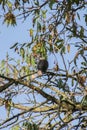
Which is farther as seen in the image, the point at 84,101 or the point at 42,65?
the point at 84,101

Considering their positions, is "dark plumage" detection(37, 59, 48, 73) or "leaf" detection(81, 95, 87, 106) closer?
"dark plumage" detection(37, 59, 48, 73)

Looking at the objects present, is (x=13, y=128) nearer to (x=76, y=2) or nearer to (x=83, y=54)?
(x=83, y=54)

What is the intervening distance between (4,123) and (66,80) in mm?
962

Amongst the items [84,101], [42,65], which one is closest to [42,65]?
[42,65]

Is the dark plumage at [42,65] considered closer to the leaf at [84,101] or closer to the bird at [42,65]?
the bird at [42,65]

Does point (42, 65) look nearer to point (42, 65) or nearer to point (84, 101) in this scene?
point (42, 65)

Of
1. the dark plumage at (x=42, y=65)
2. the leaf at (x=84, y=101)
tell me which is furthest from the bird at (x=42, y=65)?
the leaf at (x=84, y=101)

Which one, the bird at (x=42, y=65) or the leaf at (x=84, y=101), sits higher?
the bird at (x=42, y=65)

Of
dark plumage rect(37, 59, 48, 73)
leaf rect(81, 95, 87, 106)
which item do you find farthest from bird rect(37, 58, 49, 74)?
leaf rect(81, 95, 87, 106)

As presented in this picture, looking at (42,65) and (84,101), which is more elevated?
(42,65)

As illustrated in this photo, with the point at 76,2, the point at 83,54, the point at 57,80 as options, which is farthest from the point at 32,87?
the point at 76,2

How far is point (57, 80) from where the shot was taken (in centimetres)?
538

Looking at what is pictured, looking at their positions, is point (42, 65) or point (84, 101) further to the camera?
point (84, 101)

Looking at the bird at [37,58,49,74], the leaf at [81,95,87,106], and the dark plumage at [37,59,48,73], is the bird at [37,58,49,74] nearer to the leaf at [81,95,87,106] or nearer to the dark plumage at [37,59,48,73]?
the dark plumage at [37,59,48,73]
